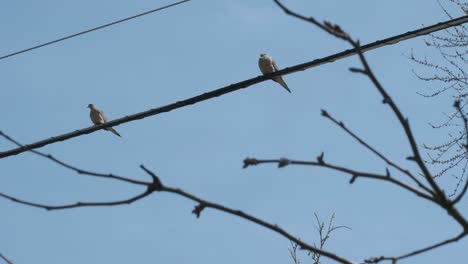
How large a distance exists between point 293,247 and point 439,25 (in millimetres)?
3167

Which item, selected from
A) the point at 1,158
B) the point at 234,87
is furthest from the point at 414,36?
the point at 1,158

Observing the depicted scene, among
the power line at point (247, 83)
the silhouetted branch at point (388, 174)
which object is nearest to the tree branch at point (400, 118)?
the silhouetted branch at point (388, 174)

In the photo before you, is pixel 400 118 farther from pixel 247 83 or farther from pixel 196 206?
pixel 247 83

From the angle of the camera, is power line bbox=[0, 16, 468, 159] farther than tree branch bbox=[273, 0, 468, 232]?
Yes

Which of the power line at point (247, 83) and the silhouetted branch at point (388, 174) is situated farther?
the power line at point (247, 83)

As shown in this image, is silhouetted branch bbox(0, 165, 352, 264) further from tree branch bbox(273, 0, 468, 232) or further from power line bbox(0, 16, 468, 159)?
power line bbox(0, 16, 468, 159)

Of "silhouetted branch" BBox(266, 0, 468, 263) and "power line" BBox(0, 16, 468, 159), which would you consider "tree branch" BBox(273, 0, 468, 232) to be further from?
"power line" BBox(0, 16, 468, 159)

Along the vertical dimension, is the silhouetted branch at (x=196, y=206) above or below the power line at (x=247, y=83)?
below

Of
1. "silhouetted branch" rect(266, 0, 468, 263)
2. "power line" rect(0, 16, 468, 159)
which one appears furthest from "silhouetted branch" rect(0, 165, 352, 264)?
"power line" rect(0, 16, 468, 159)

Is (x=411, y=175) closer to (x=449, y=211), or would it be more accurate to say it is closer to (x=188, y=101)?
(x=449, y=211)

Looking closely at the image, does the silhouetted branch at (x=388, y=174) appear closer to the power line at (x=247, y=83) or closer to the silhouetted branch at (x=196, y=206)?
the silhouetted branch at (x=196, y=206)

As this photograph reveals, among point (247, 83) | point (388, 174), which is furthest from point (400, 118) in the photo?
point (247, 83)

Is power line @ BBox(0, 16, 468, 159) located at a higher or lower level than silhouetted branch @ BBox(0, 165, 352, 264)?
higher

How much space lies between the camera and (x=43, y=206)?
174cm
